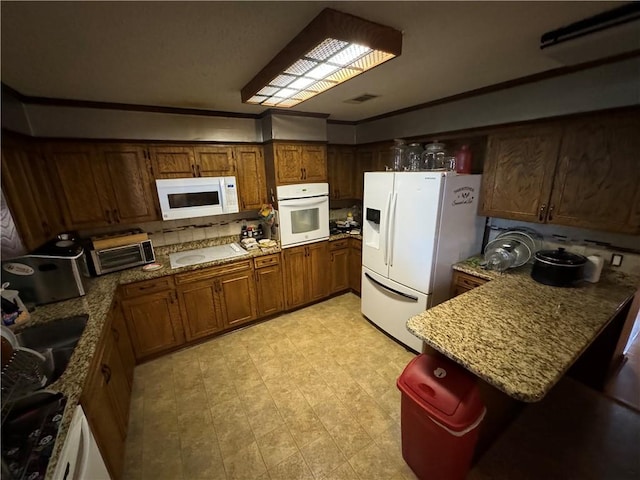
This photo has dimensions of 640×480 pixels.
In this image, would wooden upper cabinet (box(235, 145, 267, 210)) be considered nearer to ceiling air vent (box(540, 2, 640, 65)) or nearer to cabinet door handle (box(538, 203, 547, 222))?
ceiling air vent (box(540, 2, 640, 65))

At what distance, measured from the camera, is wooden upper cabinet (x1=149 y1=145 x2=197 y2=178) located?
243 centimetres

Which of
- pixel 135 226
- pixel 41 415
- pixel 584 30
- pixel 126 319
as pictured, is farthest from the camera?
pixel 135 226

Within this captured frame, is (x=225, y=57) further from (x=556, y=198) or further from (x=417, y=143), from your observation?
(x=556, y=198)

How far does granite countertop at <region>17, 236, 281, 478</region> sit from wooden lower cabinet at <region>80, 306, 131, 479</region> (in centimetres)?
7

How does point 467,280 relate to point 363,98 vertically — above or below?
below

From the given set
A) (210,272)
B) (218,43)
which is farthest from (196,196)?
(218,43)

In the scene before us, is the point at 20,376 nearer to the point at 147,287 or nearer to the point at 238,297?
the point at 147,287

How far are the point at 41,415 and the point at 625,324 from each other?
3464 millimetres

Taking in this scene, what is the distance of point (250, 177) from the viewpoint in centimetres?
288

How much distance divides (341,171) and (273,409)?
284 centimetres

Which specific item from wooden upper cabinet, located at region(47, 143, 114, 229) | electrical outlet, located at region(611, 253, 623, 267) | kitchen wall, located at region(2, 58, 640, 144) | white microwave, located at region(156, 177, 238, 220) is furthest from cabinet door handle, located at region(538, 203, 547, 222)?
wooden upper cabinet, located at region(47, 143, 114, 229)

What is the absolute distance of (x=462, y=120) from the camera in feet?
7.80

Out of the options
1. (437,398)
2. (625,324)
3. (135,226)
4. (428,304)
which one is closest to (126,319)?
(135,226)

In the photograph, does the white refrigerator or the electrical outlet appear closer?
the electrical outlet
